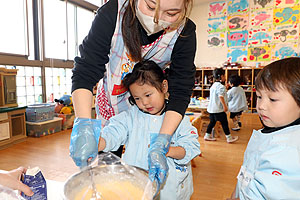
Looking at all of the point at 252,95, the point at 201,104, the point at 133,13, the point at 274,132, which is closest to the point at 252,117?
the point at 252,95

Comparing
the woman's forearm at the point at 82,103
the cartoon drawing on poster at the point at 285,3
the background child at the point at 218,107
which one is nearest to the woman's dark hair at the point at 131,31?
the woman's forearm at the point at 82,103

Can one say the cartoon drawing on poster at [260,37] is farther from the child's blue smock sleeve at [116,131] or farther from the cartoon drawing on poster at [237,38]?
the child's blue smock sleeve at [116,131]

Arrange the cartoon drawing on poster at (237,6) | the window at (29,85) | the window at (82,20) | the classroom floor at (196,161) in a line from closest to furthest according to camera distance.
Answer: the classroom floor at (196,161), the window at (29,85), the window at (82,20), the cartoon drawing on poster at (237,6)

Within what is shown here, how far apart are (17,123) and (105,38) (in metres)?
3.22

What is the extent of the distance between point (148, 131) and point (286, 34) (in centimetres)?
618

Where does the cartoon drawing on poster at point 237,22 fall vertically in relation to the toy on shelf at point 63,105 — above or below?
above

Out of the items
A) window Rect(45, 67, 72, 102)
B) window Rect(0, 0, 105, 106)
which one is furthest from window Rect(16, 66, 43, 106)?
window Rect(45, 67, 72, 102)

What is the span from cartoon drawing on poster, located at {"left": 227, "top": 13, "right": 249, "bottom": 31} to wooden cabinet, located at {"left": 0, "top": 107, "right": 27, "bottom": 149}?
18.7 feet

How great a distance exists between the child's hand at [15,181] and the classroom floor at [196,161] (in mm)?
1505

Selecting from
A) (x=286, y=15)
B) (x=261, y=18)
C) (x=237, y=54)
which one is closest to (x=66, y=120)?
(x=237, y=54)

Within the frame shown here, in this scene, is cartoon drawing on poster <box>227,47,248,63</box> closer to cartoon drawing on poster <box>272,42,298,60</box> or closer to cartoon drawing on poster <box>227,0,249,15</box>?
cartoon drawing on poster <box>272,42,298,60</box>

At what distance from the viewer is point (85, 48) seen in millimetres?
776

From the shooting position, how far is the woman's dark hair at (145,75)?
925mm

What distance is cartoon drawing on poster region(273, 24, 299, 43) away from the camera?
554 centimetres
